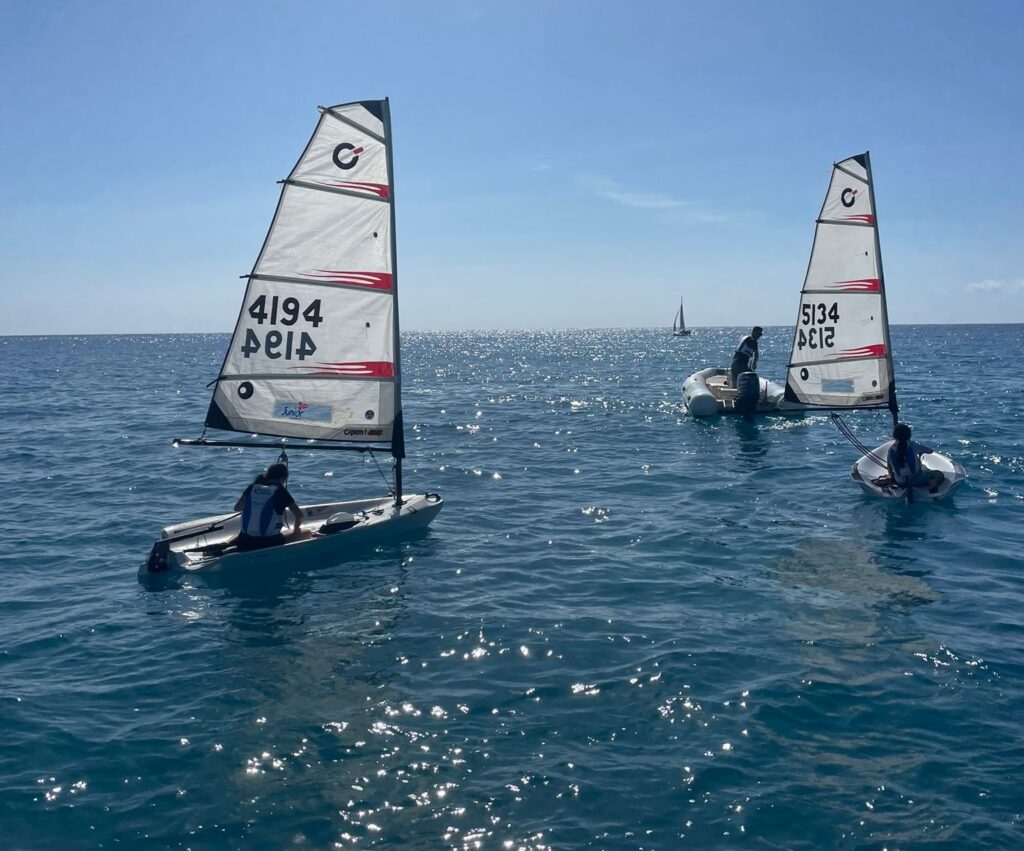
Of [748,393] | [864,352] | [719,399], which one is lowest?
[719,399]

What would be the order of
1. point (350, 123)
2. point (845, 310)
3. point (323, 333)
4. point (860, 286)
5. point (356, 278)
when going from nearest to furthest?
point (350, 123)
point (356, 278)
point (323, 333)
point (860, 286)
point (845, 310)

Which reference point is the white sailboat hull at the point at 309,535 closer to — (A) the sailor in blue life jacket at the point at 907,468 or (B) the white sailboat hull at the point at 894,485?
(B) the white sailboat hull at the point at 894,485

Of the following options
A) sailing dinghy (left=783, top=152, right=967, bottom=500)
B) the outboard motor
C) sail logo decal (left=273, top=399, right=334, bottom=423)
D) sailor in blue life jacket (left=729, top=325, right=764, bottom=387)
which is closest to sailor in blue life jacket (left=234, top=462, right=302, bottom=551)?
sail logo decal (left=273, top=399, right=334, bottom=423)

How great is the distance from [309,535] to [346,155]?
7.43 m

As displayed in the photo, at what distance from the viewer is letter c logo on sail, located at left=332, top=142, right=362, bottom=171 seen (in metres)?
15.2

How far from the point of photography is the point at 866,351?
77.0 feet

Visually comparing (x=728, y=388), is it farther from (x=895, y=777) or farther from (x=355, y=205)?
(x=895, y=777)

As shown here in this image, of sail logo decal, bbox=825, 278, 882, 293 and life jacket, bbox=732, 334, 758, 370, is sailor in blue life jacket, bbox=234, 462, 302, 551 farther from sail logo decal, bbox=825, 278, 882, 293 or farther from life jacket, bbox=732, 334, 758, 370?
life jacket, bbox=732, 334, 758, 370

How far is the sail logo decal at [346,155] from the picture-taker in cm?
1523

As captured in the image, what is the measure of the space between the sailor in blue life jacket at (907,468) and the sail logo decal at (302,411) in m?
13.5

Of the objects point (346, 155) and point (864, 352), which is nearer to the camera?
point (346, 155)

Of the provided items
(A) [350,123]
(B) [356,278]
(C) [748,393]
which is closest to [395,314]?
(B) [356,278]

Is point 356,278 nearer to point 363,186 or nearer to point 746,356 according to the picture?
point 363,186

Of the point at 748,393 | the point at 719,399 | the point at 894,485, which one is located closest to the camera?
the point at 894,485
